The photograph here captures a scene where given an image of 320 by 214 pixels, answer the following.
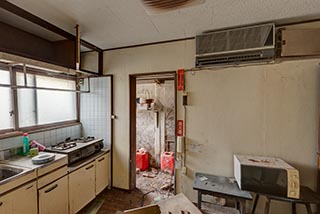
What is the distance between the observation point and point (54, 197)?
6.05ft

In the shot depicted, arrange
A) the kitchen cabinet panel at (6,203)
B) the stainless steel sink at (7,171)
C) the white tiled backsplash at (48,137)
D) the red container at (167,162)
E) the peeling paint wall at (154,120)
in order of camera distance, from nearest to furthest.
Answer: the kitchen cabinet panel at (6,203) → the stainless steel sink at (7,171) → the white tiled backsplash at (48,137) → the red container at (167,162) → the peeling paint wall at (154,120)

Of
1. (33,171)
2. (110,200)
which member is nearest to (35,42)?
(33,171)

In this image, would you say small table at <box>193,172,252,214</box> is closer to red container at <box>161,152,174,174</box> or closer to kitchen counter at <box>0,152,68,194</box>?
kitchen counter at <box>0,152,68,194</box>

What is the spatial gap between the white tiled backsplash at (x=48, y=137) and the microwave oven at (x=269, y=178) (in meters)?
2.53

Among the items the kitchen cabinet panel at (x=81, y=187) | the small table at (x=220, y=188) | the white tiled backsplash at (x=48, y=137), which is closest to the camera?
the small table at (x=220, y=188)

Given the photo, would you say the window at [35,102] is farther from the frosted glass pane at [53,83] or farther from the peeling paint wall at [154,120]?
the peeling paint wall at [154,120]

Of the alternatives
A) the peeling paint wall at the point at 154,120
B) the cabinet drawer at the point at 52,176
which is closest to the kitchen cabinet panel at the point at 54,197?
the cabinet drawer at the point at 52,176

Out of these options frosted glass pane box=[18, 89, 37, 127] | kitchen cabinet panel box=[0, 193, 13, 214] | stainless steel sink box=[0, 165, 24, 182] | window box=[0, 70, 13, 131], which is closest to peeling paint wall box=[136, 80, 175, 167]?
frosted glass pane box=[18, 89, 37, 127]

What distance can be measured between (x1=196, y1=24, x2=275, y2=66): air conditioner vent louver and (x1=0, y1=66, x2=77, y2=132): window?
2.06 metres

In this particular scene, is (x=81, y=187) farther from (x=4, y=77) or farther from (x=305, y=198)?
(x=305, y=198)

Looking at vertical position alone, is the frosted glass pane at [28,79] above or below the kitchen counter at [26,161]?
above

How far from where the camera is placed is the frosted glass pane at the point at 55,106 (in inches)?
97.3

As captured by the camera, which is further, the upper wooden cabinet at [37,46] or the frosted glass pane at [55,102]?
the frosted glass pane at [55,102]

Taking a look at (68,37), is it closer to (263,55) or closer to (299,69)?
(263,55)
